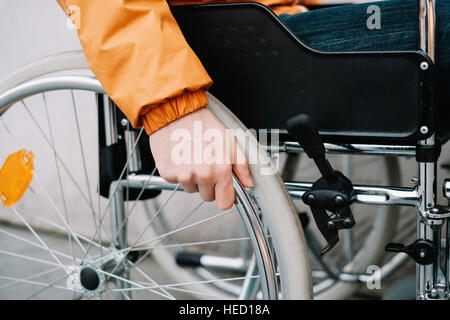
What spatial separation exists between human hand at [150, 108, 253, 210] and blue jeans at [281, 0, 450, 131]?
0.19 m

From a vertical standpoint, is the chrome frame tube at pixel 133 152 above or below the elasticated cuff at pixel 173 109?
below

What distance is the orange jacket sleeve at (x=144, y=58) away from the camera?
0.55 meters

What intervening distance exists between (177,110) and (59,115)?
1327 millimetres

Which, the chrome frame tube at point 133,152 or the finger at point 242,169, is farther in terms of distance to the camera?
the chrome frame tube at point 133,152

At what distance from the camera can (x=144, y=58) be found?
1.82 feet

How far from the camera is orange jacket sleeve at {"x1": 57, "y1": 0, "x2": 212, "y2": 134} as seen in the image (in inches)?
21.8

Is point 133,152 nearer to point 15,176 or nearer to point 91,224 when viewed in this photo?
point 15,176

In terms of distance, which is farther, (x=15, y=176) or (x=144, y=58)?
(x=15, y=176)

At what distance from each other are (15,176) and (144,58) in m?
0.43

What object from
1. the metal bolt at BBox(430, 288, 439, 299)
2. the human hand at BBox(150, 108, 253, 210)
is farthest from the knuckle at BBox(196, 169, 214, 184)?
the metal bolt at BBox(430, 288, 439, 299)

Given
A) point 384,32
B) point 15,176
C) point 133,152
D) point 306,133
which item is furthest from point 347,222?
point 15,176

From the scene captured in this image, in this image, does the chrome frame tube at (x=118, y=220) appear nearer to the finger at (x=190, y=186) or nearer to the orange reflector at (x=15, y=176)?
the orange reflector at (x=15, y=176)

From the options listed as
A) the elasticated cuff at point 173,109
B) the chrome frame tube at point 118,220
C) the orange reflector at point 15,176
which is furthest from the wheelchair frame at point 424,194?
the orange reflector at point 15,176
